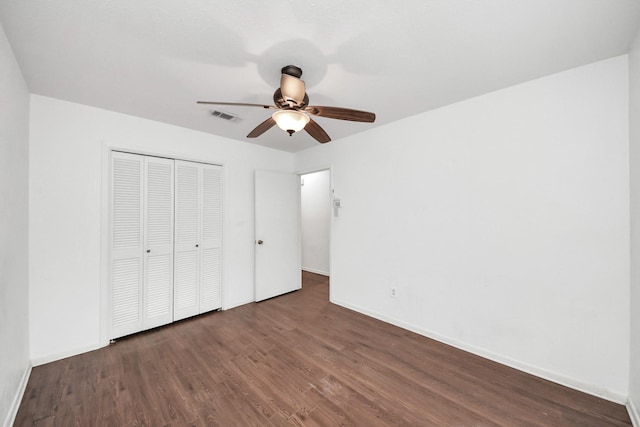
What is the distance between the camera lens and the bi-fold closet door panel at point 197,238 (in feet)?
10.1

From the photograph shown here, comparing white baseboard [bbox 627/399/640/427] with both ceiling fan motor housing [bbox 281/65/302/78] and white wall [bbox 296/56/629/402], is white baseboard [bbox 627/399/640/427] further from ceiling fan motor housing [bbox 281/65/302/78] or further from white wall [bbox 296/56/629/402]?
ceiling fan motor housing [bbox 281/65/302/78]

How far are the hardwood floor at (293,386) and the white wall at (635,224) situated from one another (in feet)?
0.64

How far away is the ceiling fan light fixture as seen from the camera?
1.74 metres

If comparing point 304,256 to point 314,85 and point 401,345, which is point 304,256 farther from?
point 314,85

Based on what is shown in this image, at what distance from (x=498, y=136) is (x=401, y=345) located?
221cm

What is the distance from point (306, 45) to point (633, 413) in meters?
3.18

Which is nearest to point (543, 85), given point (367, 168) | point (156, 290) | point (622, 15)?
point (622, 15)

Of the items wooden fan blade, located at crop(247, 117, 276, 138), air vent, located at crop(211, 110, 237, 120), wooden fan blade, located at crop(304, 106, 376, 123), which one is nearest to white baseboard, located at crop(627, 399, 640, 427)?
wooden fan blade, located at crop(304, 106, 376, 123)

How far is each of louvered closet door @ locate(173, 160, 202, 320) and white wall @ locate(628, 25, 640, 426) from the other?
3.97m

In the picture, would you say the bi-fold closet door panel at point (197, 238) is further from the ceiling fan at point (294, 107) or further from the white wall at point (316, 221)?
the white wall at point (316, 221)

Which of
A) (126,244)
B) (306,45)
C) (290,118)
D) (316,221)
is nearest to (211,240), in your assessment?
(126,244)

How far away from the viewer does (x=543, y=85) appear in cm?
200

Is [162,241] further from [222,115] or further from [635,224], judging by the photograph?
[635,224]

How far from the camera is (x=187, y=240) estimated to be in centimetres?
314
